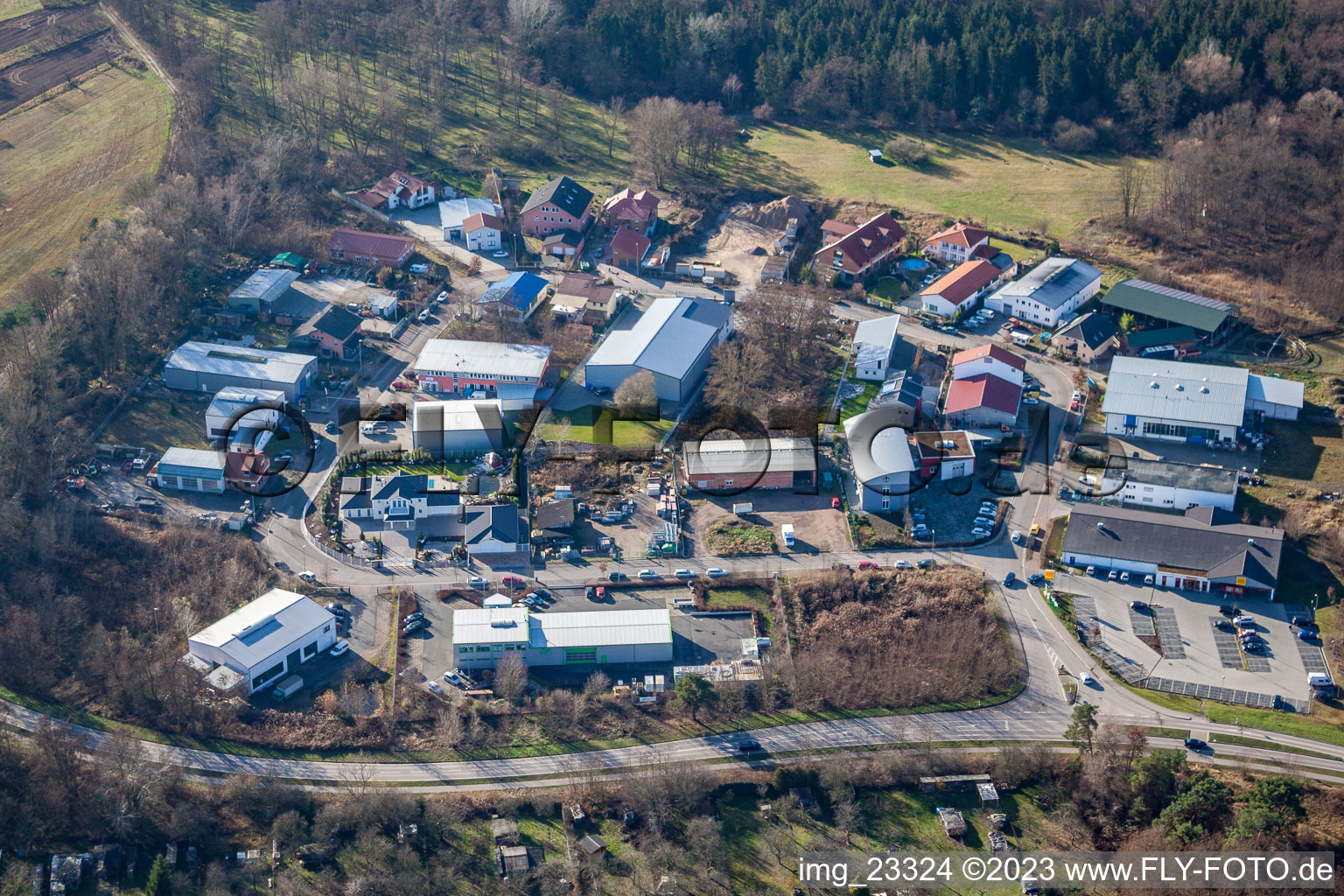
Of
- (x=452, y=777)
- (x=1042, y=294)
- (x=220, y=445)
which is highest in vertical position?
(x=1042, y=294)

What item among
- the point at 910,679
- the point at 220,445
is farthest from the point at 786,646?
the point at 220,445

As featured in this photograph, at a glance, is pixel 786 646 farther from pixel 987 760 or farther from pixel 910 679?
pixel 987 760

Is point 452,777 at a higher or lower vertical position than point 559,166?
lower

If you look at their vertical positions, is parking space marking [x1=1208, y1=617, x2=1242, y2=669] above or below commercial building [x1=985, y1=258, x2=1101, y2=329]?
below

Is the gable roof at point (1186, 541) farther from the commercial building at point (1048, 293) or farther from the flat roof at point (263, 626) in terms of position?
the flat roof at point (263, 626)

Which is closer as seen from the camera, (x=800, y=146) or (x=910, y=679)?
(x=910, y=679)

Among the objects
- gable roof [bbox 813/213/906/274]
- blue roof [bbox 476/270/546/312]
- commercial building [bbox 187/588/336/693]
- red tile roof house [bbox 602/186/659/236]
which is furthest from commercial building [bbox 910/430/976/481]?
red tile roof house [bbox 602/186/659/236]

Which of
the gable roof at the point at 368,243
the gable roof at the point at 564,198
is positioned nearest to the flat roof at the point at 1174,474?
the gable roof at the point at 564,198

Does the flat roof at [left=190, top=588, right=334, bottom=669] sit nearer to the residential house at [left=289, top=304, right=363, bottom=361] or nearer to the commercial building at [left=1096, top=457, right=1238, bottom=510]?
the residential house at [left=289, top=304, right=363, bottom=361]
